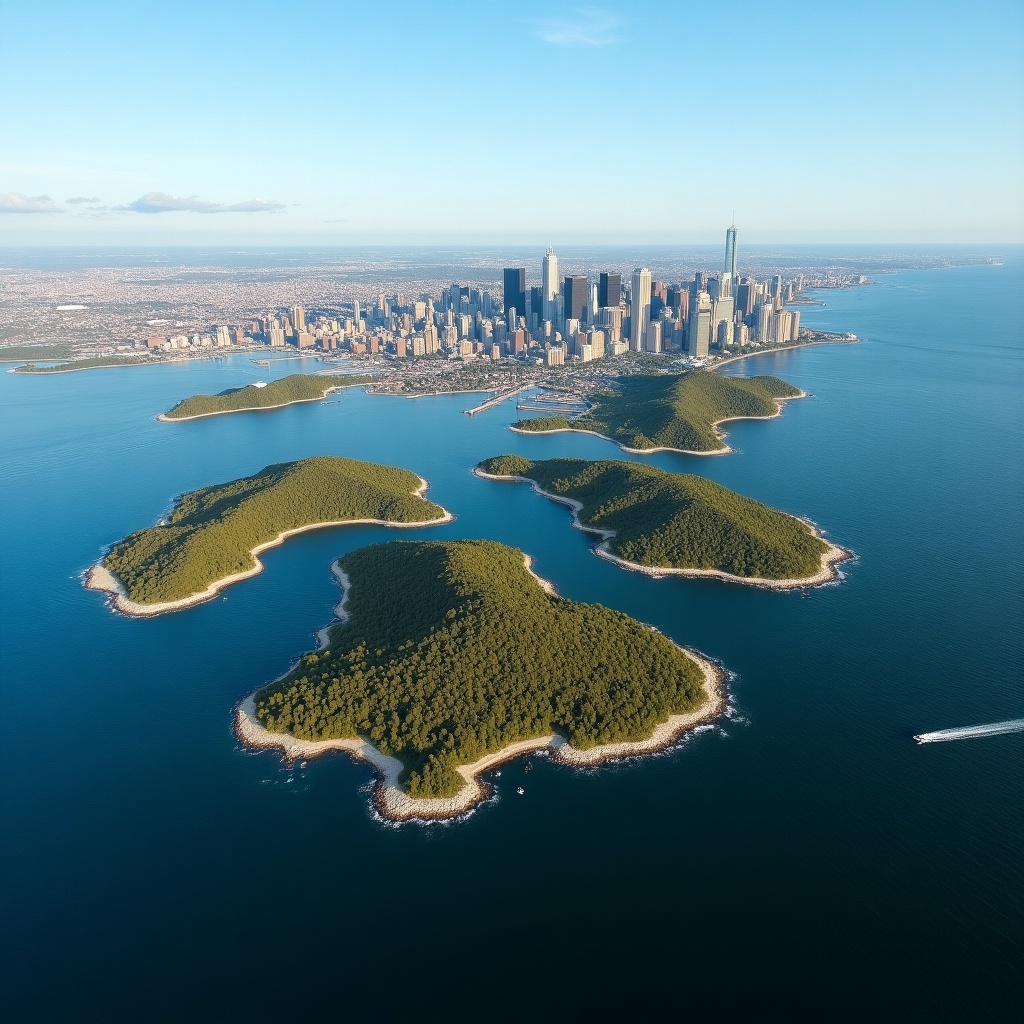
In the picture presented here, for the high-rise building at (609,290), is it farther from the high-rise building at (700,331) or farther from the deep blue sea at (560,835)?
the deep blue sea at (560,835)

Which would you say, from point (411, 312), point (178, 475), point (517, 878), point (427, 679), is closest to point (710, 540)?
point (427, 679)

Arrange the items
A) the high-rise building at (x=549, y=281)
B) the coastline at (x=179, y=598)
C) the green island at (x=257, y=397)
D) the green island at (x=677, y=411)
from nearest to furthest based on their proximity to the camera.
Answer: the coastline at (x=179, y=598)
the green island at (x=677, y=411)
the green island at (x=257, y=397)
the high-rise building at (x=549, y=281)

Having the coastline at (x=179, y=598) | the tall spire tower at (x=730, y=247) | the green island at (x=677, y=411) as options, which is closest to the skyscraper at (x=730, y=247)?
the tall spire tower at (x=730, y=247)

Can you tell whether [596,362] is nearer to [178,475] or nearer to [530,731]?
[178,475]

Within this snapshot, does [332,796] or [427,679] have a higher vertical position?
[427,679]

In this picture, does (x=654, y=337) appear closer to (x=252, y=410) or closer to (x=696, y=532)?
(x=252, y=410)

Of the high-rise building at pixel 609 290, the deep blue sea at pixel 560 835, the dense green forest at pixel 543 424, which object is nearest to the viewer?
the deep blue sea at pixel 560 835
